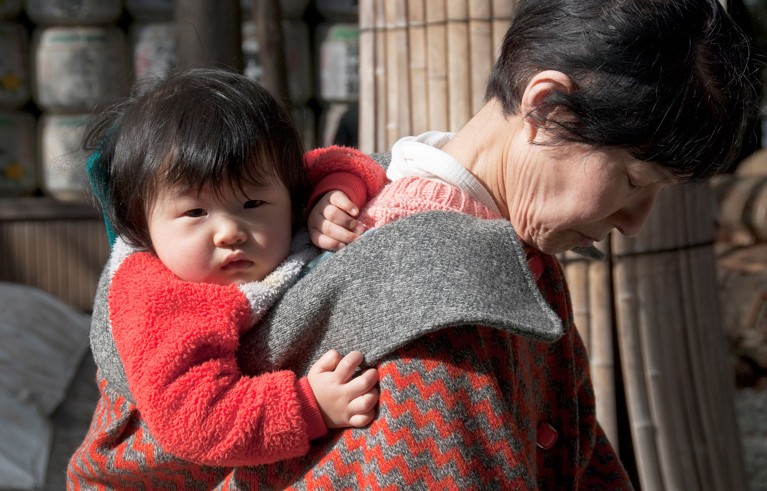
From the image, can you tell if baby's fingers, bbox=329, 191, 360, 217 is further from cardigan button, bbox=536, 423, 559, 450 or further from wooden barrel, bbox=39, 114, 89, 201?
wooden barrel, bbox=39, 114, 89, 201

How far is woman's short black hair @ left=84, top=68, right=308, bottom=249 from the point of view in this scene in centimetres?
150

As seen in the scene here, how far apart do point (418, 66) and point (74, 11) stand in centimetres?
357

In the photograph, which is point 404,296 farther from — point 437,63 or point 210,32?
point 210,32

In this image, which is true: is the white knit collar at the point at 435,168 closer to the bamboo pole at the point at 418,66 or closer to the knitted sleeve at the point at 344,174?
the knitted sleeve at the point at 344,174

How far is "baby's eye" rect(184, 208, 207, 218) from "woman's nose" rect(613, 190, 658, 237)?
2.26 ft

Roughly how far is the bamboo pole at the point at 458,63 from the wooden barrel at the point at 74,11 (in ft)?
11.7

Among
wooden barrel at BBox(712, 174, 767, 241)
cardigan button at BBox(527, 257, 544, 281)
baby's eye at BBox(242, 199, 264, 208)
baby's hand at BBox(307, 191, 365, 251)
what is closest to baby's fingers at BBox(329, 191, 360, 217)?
baby's hand at BBox(307, 191, 365, 251)

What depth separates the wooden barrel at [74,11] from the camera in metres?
5.66

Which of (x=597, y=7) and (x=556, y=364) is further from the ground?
(x=597, y=7)

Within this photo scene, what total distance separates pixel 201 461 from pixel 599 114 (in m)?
0.79

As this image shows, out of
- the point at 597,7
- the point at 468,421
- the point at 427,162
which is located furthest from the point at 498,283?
the point at 597,7

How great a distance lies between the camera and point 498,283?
1395mm

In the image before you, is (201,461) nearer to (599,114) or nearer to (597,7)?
(599,114)

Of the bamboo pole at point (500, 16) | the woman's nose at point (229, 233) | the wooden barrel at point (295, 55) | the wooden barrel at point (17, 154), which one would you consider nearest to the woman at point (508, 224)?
the woman's nose at point (229, 233)
